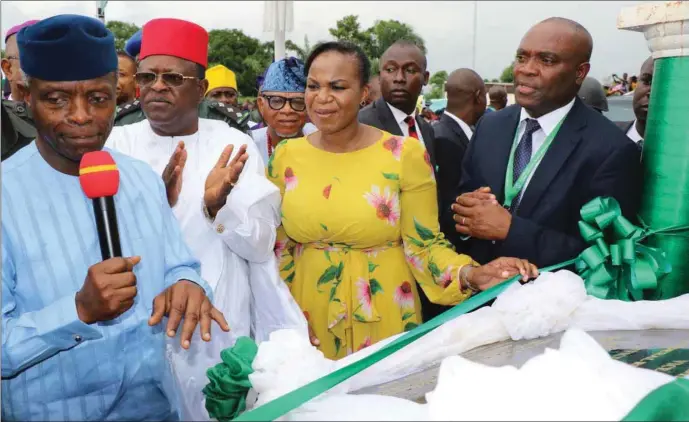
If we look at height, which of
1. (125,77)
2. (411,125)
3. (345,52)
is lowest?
(411,125)

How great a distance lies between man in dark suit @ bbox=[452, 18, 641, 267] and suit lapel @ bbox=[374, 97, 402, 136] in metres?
1.72

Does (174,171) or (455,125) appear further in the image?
(455,125)

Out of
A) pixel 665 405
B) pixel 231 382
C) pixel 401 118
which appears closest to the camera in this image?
pixel 665 405

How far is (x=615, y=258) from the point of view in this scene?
6.48 feet

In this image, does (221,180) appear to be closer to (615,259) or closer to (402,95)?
(615,259)

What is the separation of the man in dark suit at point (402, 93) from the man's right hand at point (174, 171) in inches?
98.4

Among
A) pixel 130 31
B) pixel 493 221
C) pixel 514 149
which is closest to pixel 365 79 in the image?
pixel 514 149

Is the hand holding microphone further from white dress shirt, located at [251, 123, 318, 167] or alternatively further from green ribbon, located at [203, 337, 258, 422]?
white dress shirt, located at [251, 123, 318, 167]

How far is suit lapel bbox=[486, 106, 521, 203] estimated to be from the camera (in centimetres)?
271

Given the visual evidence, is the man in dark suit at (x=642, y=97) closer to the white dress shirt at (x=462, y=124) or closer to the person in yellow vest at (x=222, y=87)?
the white dress shirt at (x=462, y=124)

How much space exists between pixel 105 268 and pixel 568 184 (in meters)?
1.78

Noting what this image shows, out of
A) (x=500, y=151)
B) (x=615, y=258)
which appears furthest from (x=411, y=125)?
(x=615, y=258)

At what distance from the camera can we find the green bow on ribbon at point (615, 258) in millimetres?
1969

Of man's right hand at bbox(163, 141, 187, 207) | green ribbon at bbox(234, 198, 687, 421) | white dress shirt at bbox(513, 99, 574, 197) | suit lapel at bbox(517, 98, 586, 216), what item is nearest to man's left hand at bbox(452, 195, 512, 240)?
suit lapel at bbox(517, 98, 586, 216)
